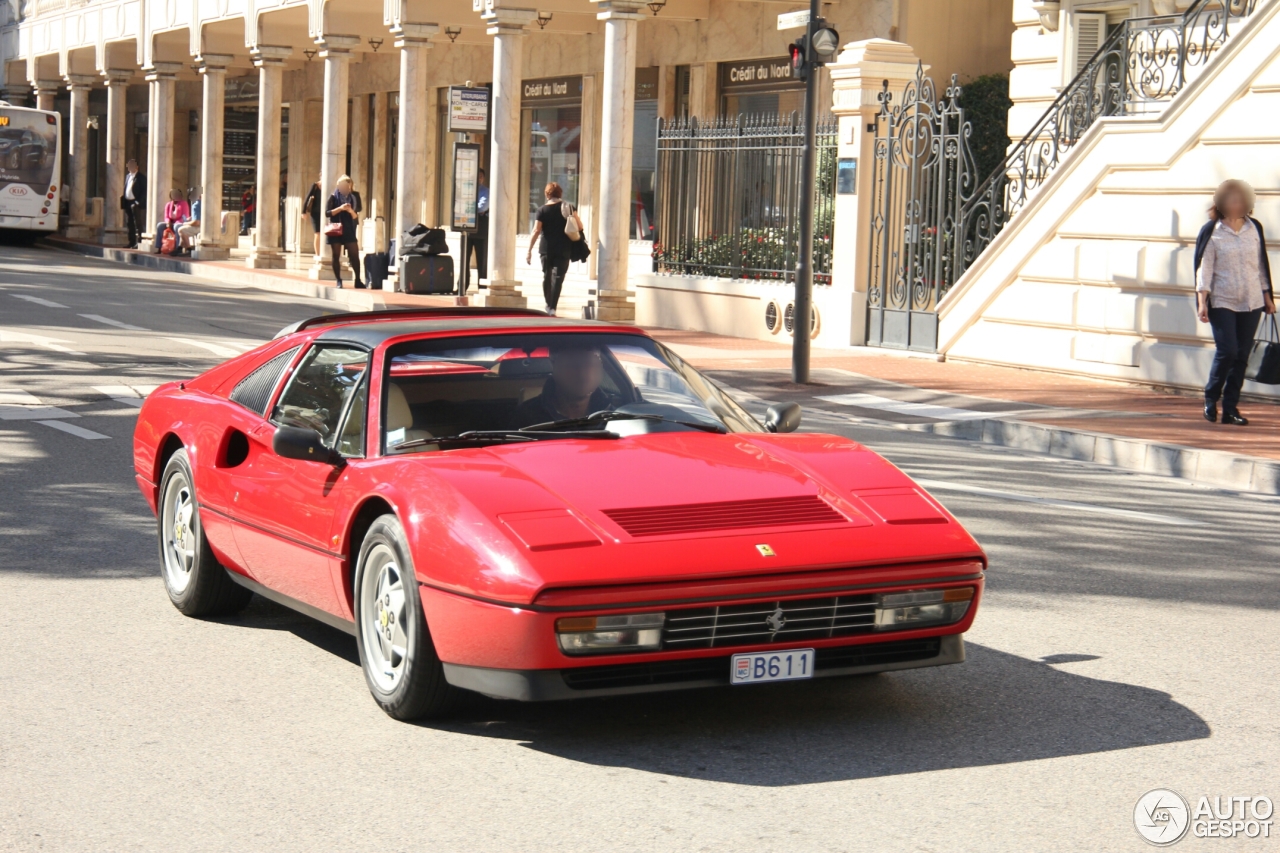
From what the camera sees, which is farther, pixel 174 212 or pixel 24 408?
pixel 174 212

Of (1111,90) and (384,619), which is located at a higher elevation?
(1111,90)

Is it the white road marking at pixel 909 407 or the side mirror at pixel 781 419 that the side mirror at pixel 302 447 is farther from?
the white road marking at pixel 909 407

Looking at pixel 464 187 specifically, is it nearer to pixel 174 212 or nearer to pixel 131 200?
pixel 174 212

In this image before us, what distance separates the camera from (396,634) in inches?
216

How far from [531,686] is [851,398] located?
38.8ft

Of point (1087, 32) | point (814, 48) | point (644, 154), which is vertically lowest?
point (644, 154)

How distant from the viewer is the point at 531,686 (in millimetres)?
5020

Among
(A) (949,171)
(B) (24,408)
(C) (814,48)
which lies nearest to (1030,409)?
(C) (814,48)

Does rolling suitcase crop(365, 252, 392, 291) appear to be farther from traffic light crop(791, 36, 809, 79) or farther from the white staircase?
traffic light crop(791, 36, 809, 79)

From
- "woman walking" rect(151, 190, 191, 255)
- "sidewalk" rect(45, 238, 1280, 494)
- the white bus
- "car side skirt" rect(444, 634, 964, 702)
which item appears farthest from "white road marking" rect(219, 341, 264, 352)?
the white bus

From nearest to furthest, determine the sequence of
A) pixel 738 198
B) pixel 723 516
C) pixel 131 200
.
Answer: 1. pixel 723 516
2. pixel 738 198
3. pixel 131 200

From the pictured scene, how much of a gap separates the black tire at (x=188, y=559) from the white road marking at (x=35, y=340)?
38.3 ft

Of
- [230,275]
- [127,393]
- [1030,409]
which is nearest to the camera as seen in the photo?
[127,393]

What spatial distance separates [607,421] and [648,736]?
1208 mm
